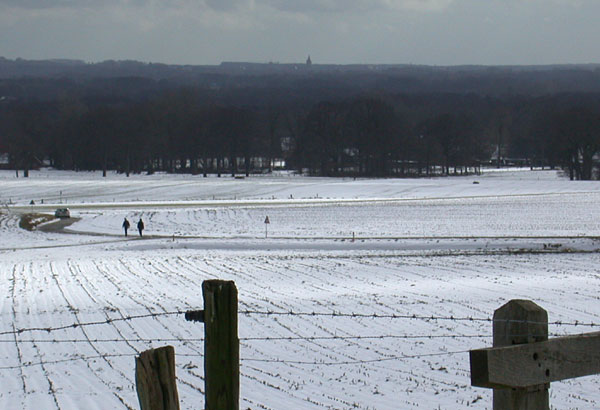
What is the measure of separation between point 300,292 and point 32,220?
37120 millimetres

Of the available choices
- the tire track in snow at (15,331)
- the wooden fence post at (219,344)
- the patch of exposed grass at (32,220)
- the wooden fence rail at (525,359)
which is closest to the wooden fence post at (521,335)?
the wooden fence rail at (525,359)

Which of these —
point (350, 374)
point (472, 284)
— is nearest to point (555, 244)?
point (472, 284)

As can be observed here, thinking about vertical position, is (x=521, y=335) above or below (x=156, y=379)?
above

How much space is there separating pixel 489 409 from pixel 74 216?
51.8m

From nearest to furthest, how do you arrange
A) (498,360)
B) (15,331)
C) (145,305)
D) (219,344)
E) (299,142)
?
(498,360), (219,344), (15,331), (145,305), (299,142)

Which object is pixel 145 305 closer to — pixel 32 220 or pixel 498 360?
pixel 498 360

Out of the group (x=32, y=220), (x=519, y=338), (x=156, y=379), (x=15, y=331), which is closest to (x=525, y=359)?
(x=519, y=338)

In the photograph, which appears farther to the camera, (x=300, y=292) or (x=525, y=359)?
(x=300, y=292)

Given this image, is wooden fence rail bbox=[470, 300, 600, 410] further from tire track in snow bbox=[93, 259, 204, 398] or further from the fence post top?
tire track in snow bbox=[93, 259, 204, 398]

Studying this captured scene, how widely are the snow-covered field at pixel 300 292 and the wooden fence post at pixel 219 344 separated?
633cm

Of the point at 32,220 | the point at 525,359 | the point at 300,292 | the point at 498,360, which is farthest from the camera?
the point at 32,220

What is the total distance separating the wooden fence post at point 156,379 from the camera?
15.2 feet

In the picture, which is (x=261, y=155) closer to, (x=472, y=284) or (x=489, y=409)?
(x=472, y=284)

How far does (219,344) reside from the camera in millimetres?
4797
